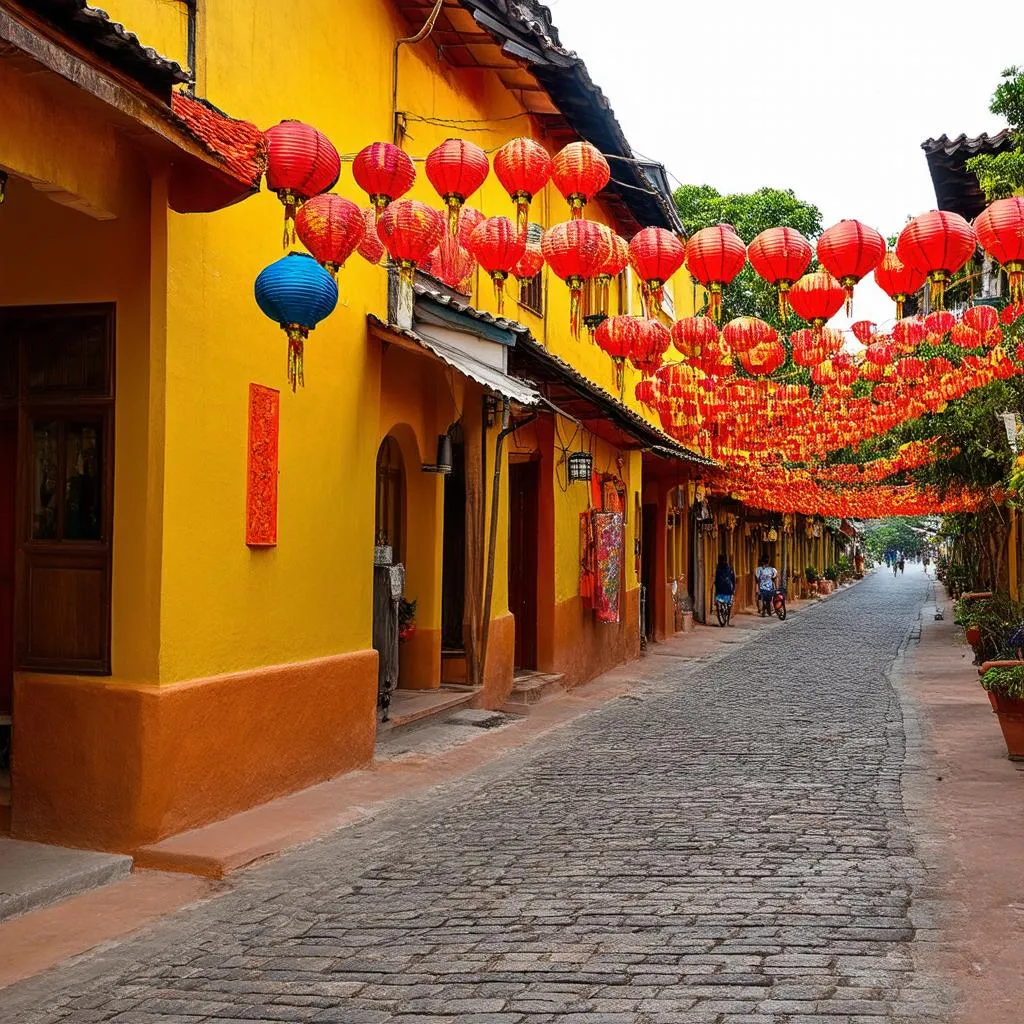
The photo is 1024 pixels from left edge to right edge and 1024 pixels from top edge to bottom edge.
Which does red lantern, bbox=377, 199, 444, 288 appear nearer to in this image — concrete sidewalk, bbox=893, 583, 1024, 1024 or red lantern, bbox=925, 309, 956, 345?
concrete sidewalk, bbox=893, 583, 1024, 1024

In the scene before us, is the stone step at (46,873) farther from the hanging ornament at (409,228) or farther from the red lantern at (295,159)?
the hanging ornament at (409,228)

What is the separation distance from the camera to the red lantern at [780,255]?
9.34 metres

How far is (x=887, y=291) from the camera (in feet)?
32.3

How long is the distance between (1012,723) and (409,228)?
6817 millimetres

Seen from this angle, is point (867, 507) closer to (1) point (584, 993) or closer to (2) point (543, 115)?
(2) point (543, 115)

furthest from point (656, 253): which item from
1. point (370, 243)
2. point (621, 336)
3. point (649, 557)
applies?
point (649, 557)

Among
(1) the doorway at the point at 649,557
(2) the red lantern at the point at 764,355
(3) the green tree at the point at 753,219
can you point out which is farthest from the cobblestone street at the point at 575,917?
(3) the green tree at the point at 753,219

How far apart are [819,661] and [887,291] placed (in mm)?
13206

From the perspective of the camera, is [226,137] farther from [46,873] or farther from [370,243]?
[46,873]

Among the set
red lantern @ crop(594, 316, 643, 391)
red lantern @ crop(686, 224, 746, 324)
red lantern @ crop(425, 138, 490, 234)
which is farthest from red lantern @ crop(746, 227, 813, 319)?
red lantern @ crop(594, 316, 643, 391)

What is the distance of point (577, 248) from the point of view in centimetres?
848

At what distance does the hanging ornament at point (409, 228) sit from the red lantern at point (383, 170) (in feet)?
0.45

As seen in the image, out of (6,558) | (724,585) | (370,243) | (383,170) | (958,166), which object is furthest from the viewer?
(724,585)

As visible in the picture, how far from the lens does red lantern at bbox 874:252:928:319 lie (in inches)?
371
